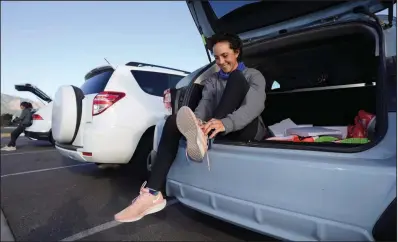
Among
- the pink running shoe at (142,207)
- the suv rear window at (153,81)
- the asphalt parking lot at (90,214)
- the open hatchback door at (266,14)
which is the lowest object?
the asphalt parking lot at (90,214)

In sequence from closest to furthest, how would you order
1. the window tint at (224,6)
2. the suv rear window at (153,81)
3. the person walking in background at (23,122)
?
the window tint at (224,6), the suv rear window at (153,81), the person walking in background at (23,122)

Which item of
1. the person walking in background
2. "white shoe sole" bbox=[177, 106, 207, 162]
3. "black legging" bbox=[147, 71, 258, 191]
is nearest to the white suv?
"black legging" bbox=[147, 71, 258, 191]

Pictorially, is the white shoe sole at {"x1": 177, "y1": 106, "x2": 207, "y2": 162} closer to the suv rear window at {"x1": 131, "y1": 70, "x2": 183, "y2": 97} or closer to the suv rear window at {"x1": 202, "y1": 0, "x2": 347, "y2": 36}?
the suv rear window at {"x1": 202, "y1": 0, "x2": 347, "y2": 36}

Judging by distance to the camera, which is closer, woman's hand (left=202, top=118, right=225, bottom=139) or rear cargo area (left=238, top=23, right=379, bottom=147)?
woman's hand (left=202, top=118, right=225, bottom=139)

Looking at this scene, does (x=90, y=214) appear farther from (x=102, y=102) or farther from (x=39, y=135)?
(x=39, y=135)

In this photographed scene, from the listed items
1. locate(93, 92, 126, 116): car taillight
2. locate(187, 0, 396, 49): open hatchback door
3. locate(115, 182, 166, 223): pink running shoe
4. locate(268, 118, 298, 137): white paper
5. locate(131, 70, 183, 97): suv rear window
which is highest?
locate(187, 0, 396, 49): open hatchback door

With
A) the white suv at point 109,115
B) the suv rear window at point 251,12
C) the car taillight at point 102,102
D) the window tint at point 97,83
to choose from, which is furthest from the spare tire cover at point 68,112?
the suv rear window at point 251,12

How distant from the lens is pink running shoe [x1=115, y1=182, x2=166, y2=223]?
4.48 ft

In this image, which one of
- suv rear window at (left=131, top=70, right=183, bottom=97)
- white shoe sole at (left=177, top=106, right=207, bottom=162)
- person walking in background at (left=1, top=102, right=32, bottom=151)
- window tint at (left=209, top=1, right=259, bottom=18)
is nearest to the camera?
A: white shoe sole at (left=177, top=106, right=207, bottom=162)

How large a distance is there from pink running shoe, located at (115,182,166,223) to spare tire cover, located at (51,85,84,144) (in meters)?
1.53

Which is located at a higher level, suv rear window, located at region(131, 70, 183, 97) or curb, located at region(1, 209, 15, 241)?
suv rear window, located at region(131, 70, 183, 97)

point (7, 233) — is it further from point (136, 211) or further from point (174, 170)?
point (174, 170)

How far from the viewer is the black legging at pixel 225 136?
1.42 metres

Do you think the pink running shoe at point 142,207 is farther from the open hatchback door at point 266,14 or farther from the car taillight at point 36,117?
the car taillight at point 36,117
